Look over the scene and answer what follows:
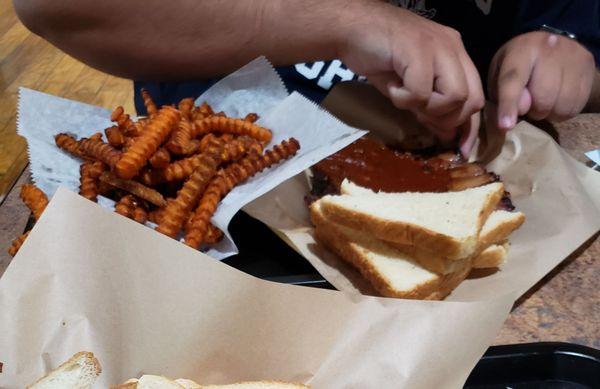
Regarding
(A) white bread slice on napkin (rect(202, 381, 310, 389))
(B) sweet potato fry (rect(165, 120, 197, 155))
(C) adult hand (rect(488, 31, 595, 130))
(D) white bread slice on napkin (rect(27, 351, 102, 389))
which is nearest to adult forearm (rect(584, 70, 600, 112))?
(C) adult hand (rect(488, 31, 595, 130))

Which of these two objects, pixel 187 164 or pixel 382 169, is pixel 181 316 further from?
pixel 382 169

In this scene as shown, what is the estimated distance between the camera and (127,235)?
3.42 ft

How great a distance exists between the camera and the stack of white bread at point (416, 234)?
49.5 inches

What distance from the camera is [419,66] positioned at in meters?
1.51

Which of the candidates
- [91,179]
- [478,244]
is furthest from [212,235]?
[478,244]

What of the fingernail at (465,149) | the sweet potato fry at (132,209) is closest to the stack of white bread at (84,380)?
the sweet potato fry at (132,209)

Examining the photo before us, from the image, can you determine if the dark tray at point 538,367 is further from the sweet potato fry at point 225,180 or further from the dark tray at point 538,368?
the sweet potato fry at point 225,180

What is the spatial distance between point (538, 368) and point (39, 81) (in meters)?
4.42

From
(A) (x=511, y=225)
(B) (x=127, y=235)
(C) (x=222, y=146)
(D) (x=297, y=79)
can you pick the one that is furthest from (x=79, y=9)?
(A) (x=511, y=225)

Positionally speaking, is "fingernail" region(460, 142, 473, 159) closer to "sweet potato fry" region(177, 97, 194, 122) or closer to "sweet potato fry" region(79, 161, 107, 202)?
"sweet potato fry" region(177, 97, 194, 122)

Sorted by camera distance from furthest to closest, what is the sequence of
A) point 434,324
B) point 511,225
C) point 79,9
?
1. point 79,9
2. point 511,225
3. point 434,324

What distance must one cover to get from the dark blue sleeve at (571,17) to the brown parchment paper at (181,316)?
1.30m

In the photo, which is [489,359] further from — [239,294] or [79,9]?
[79,9]

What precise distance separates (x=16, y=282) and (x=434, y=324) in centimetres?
66
